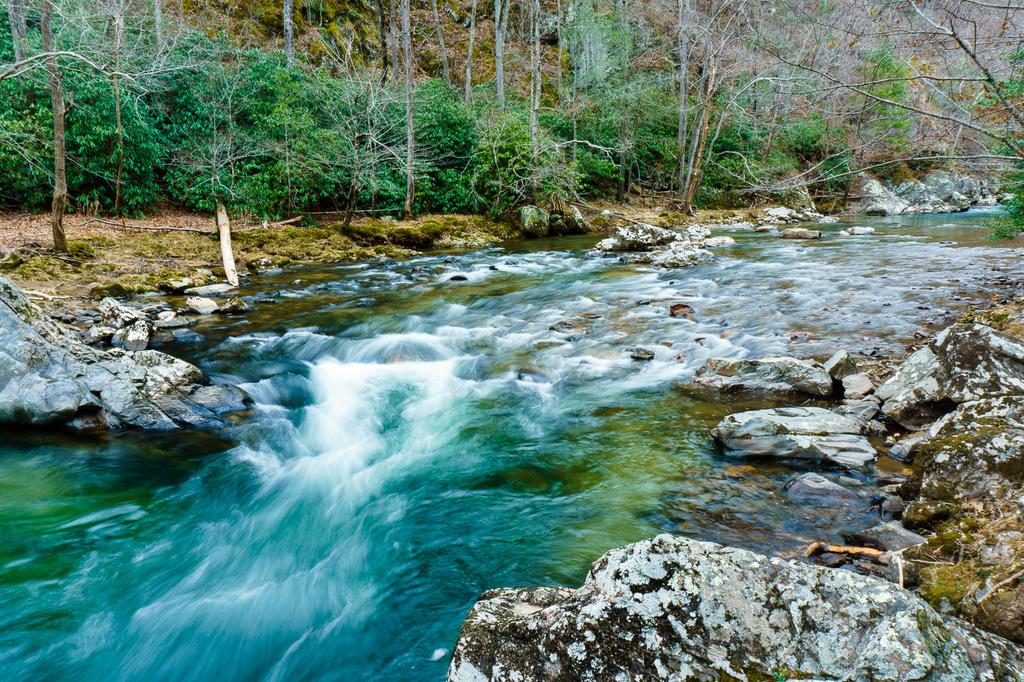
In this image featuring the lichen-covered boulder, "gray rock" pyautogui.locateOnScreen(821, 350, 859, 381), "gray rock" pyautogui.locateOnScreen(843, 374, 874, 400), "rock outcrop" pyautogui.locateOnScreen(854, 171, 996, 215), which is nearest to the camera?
the lichen-covered boulder

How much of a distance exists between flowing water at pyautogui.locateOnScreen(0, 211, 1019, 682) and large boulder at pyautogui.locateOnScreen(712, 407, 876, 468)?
0.20 metres

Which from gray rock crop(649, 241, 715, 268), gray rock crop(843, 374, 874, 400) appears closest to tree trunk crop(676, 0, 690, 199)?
gray rock crop(649, 241, 715, 268)

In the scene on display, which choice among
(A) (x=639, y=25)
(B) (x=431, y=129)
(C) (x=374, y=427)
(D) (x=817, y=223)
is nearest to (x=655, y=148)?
(A) (x=639, y=25)

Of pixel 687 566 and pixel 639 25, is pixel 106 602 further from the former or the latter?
pixel 639 25

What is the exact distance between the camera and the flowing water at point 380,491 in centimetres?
340

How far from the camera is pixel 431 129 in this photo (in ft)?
75.4

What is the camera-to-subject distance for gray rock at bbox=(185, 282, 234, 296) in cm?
1202

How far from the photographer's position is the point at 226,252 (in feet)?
46.6

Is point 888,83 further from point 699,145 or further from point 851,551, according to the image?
point 699,145

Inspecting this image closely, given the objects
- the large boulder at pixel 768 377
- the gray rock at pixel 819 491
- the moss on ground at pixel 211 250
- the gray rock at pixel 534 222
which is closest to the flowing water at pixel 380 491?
the gray rock at pixel 819 491

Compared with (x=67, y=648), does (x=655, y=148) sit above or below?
above

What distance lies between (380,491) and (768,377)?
4338 millimetres

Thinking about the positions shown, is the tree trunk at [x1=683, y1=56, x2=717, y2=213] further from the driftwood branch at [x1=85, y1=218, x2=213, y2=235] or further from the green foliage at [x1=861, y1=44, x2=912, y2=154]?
the driftwood branch at [x1=85, y1=218, x2=213, y2=235]

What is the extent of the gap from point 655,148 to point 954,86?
2698 centimetres
